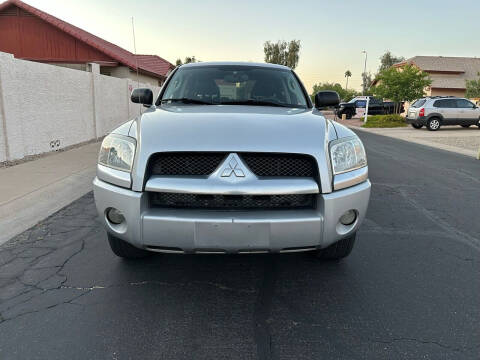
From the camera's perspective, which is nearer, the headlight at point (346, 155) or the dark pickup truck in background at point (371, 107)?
the headlight at point (346, 155)

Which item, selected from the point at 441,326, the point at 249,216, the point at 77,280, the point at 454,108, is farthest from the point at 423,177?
the point at 454,108

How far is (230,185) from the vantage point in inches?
90.5

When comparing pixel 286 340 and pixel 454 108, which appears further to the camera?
pixel 454 108

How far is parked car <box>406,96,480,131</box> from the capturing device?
20188 mm

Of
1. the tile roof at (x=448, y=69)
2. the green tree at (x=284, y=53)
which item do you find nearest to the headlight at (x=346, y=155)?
the tile roof at (x=448, y=69)

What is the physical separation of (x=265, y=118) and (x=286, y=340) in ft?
5.13

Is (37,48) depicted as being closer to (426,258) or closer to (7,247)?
(7,247)

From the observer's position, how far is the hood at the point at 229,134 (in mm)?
2383

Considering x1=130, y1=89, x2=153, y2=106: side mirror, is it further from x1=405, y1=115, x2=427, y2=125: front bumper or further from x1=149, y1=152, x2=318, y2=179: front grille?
x1=405, y1=115, x2=427, y2=125: front bumper

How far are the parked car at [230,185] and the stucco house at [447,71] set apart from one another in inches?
1623

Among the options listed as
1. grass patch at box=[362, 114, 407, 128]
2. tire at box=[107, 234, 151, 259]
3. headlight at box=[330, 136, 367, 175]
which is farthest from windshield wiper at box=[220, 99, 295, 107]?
grass patch at box=[362, 114, 407, 128]

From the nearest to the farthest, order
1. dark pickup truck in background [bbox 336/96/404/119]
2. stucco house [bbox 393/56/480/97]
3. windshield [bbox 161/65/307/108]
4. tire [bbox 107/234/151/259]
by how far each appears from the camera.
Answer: tire [bbox 107/234/151/259]
windshield [bbox 161/65/307/108]
dark pickup truck in background [bbox 336/96/404/119]
stucco house [bbox 393/56/480/97]

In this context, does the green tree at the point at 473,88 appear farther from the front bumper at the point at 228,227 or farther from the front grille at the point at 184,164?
the front grille at the point at 184,164

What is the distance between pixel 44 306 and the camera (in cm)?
258
